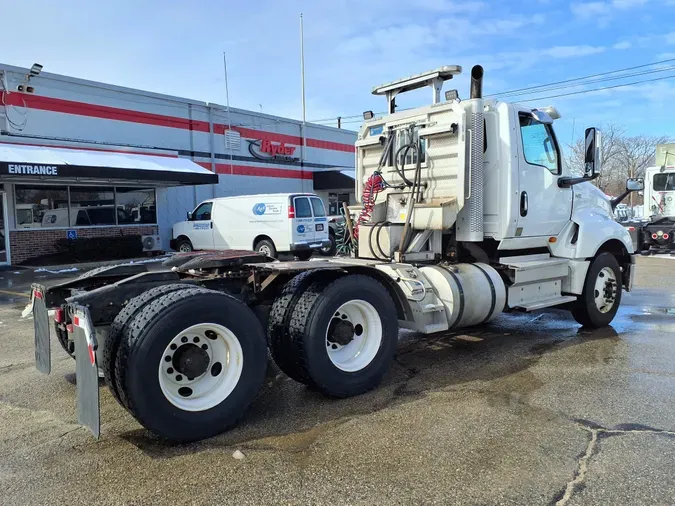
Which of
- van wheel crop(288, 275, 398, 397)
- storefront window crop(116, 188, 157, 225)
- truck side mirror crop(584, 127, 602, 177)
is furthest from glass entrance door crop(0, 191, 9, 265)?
truck side mirror crop(584, 127, 602, 177)

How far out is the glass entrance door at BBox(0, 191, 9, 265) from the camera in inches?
635

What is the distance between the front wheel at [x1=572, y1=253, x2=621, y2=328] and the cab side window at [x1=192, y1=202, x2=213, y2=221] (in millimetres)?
13480

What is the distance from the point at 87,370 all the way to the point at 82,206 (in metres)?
16.4

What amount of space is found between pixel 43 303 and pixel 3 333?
3947 millimetres

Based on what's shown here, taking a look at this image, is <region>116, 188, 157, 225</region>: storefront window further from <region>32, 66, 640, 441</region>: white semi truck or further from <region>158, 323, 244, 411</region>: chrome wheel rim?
<region>158, 323, 244, 411</region>: chrome wheel rim

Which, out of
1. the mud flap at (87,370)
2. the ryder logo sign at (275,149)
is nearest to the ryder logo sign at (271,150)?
the ryder logo sign at (275,149)

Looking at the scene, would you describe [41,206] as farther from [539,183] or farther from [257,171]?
[539,183]

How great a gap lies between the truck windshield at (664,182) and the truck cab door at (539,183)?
13.2 metres

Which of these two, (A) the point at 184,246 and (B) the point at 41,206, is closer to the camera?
(B) the point at 41,206

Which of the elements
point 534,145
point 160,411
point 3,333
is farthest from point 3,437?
point 534,145

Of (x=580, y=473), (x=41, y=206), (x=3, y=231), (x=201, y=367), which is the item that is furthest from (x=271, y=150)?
(x=580, y=473)

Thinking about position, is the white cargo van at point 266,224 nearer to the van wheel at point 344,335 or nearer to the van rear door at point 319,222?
the van rear door at point 319,222

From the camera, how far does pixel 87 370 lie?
3.38m

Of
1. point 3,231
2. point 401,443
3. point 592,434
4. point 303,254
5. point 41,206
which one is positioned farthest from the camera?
point 303,254
